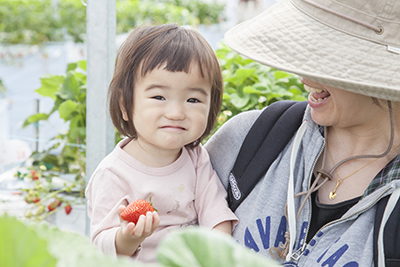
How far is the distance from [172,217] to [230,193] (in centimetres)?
23

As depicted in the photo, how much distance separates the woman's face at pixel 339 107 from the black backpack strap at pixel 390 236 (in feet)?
0.87

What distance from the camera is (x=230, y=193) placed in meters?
1.47

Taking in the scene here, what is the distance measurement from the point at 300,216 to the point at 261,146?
0.28m

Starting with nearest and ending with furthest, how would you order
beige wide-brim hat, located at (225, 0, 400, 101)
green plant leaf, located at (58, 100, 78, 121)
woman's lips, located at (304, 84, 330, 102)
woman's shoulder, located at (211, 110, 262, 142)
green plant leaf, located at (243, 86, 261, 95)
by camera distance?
beige wide-brim hat, located at (225, 0, 400, 101)
woman's lips, located at (304, 84, 330, 102)
woman's shoulder, located at (211, 110, 262, 142)
green plant leaf, located at (243, 86, 261, 95)
green plant leaf, located at (58, 100, 78, 121)

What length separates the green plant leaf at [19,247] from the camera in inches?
9.2

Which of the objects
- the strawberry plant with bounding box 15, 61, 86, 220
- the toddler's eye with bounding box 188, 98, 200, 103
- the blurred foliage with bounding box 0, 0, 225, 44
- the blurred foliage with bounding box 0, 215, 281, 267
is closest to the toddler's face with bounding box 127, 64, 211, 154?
the toddler's eye with bounding box 188, 98, 200, 103

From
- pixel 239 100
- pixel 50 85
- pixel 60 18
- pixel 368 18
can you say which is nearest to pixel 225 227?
pixel 368 18

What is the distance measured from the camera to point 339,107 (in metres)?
1.21

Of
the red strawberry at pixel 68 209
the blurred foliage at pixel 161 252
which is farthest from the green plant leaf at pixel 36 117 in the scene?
the blurred foliage at pixel 161 252

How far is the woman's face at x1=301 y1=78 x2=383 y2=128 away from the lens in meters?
1.20

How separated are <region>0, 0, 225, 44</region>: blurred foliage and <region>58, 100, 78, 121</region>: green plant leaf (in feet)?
21.7

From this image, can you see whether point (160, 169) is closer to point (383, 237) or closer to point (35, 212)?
point (383, 237)

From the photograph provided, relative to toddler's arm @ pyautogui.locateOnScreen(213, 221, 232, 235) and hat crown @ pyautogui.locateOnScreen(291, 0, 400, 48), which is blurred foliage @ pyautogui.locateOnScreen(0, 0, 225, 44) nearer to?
toddler's arm @ pyautogui.locateOnScreen(213, 221, 232, 235)

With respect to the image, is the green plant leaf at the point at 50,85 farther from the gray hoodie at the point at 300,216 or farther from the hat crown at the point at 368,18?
the hat crown at the point at 368,18
